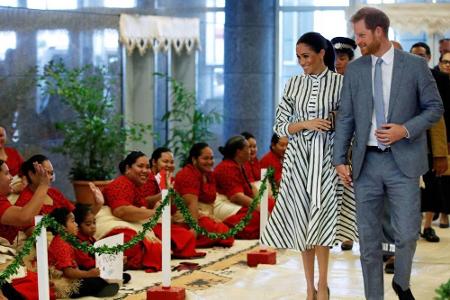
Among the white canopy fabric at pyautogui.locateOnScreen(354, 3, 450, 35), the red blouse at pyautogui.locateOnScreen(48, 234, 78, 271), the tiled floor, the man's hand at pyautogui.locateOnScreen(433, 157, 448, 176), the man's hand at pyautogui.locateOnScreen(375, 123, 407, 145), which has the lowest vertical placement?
the tiled floor

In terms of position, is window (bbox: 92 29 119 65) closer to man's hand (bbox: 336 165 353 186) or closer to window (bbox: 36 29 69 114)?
window (bbox: 36 29 69 114)

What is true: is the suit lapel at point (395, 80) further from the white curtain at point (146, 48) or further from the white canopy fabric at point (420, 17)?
the white canopy fabric at point (420, 17)

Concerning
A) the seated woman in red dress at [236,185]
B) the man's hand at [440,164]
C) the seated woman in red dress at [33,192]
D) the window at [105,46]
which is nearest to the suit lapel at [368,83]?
the man's hand at [440,164]

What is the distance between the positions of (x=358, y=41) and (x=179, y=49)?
6.96 meters

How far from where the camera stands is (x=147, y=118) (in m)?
12.2

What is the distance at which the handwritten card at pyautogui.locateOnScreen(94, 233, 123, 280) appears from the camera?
6.86m

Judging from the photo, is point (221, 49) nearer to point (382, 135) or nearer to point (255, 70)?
point (255, 70)

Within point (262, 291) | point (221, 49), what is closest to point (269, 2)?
point (221, 49)

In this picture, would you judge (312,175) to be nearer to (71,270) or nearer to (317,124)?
(317,124)

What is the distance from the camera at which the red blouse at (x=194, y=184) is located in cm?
891

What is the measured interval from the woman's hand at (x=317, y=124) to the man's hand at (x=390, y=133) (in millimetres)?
461

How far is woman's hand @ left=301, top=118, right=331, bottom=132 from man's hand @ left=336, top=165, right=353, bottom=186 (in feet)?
0.89

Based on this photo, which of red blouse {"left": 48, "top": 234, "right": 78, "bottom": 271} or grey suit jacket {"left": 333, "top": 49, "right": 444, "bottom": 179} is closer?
grey suit jacket {"left": 333, "top": 49, "right": 444, "bottom": 179}

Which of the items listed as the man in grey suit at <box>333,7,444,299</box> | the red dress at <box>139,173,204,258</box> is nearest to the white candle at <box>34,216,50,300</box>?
the man in grey suit at <box>333,7,444,299</box>
